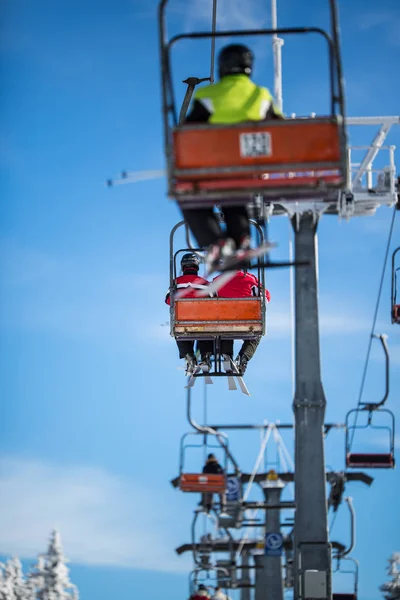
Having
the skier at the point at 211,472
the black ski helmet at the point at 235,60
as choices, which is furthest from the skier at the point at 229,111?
the skier at the point at 211,472

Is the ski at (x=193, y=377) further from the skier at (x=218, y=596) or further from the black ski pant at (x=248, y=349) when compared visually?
the skier at (x=218, y=596)

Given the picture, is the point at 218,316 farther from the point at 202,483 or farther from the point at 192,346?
the point at 202,483

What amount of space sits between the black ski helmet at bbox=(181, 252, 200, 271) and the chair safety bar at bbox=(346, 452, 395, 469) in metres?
6.89

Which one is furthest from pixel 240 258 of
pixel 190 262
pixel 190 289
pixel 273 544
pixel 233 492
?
pixel 273 544

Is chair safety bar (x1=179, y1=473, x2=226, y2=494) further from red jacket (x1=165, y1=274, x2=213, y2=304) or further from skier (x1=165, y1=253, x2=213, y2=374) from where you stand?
red jacket (x1=165, y1=274, x2=213, y2=304)

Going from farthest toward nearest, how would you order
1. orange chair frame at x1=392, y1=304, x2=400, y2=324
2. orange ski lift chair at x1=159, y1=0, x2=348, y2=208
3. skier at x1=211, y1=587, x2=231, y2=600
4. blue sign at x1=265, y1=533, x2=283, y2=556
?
1. skier at x1=211, y1=587, x2=231, y2=600
2. blue sign at x1=265, y1=533, x2=283, y2=556
3. orange chair frame at x1=392, y1=304, x2=400, y2=324
4. orange ski lift chair at x1=159, y1=0, x2=348, y2=208

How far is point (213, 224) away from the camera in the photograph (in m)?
9.12

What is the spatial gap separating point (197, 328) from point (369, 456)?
7481 mm

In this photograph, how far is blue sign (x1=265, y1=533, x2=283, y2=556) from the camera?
22.7 m

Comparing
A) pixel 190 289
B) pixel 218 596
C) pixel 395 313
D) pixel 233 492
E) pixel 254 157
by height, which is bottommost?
pixel 218 596

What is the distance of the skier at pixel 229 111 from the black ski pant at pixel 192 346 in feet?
19.4

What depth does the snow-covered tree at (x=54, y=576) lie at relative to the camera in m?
43.2

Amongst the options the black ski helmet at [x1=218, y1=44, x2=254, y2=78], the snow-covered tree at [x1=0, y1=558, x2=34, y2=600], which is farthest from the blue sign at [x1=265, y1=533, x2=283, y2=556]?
the snow-covered tree at [x1=0, y1=558, x2=34, y2=600]

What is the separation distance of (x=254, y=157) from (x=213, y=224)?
0.86 metres
